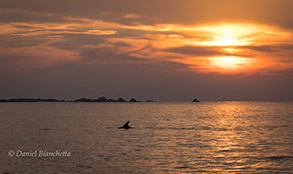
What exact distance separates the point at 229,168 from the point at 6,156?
A: 72.8 ft

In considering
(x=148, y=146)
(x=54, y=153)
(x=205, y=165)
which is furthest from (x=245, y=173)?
(x=54, y=153)

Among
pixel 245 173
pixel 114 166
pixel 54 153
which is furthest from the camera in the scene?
pixel 54 153

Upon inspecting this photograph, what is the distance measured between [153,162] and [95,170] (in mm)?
6097

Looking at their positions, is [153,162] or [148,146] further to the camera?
[148,146]

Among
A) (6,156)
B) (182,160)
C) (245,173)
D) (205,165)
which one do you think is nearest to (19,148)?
(6,156)

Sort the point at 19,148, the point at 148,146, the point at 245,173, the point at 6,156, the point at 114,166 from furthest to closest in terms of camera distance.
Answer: the point at 148,146 < the point at 19,148 < the point at 6,156 < the point at 114,166 < the point at 245,173

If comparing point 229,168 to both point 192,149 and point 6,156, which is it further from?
point 6,156

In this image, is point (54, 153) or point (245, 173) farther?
point (54, 153)

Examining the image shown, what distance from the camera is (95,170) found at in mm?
27766

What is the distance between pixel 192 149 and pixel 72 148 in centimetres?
1443

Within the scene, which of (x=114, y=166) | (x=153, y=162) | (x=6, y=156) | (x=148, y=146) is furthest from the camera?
(x=148, y=146)

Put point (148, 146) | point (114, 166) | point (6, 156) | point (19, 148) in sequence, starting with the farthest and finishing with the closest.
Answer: point (148, 146) → point (19, 148) → point (6, 156) → point (114, 166)

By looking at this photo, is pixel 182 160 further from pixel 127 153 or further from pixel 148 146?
pixel 148 146

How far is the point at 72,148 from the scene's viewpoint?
39688mm
